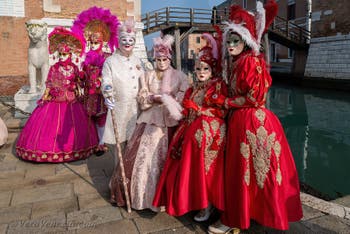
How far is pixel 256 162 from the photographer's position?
2.19 m

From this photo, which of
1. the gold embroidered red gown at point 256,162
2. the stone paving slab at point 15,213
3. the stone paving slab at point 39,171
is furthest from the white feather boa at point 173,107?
the stone paving slab at point 39,171

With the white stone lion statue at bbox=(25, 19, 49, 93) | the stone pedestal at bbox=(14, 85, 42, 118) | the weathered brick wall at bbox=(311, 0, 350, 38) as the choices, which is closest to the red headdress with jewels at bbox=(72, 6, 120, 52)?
the white stone lion statue at bbox=(25, 19, 49, 93)

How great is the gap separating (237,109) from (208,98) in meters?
0.25

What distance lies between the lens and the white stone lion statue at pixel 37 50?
17.2 feet

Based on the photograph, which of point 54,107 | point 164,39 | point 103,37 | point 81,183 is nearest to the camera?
point 164,39

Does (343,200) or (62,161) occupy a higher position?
Result: (62,161)

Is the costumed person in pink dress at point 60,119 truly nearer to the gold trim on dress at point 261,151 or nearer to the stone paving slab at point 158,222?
the stone paving slab at point 158,222

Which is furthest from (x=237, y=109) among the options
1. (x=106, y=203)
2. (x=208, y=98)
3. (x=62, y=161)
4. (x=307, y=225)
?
(x=62, y=161)

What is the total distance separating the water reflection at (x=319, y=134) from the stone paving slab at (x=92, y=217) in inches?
158

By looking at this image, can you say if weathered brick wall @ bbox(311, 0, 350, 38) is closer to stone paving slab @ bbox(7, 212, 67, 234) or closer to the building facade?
the building facade

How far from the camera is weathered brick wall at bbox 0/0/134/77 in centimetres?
882

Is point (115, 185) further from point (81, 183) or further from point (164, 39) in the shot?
point (164, 39)

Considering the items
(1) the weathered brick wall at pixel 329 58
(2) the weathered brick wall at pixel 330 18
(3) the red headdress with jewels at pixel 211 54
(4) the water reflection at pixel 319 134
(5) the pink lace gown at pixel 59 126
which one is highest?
(2) the weathered brick wall at pixel 330 18

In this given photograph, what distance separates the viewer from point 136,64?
3.18 metres
